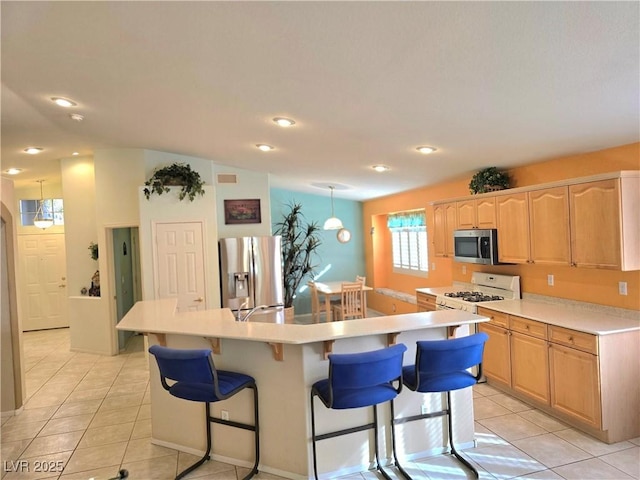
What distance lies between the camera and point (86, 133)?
14.9ft

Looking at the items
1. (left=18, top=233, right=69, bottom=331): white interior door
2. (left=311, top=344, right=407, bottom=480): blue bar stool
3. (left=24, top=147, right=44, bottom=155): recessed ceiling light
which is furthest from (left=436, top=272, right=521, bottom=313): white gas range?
(left=18, top=233, right=69, bottom=331): white interior door

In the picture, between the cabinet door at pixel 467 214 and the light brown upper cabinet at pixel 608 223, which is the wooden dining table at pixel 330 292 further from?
the light brown upper cabinet at pixel 608 223

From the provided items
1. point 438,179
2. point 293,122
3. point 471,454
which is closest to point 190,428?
point 471,454

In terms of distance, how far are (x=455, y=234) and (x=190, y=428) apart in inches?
139

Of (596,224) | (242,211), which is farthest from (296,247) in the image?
(596,224)

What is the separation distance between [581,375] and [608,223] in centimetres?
116

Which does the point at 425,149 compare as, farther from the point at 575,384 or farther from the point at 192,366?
the point at 192,366

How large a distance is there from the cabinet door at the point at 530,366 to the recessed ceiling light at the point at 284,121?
2753 mm

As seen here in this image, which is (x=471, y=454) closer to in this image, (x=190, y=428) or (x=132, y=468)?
(x=190, y=428)

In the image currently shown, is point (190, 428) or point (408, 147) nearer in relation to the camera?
point (190, 428)

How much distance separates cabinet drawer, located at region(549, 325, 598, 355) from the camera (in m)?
2.83

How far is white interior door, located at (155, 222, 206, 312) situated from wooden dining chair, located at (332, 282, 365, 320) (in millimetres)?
2251

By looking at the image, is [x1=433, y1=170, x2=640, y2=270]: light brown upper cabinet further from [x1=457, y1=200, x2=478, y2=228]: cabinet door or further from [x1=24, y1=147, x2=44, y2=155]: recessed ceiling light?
[x1=24, y1=147, x2=44, y2=155]: recessed ceiling light

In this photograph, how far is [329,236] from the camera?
320 inches
